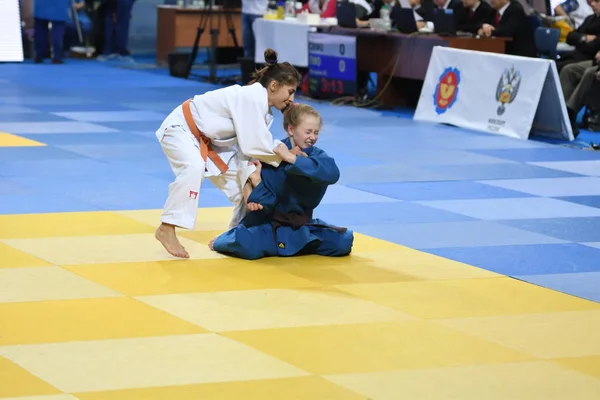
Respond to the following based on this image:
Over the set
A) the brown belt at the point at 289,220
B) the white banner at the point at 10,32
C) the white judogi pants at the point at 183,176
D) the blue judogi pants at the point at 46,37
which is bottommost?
the blue judogi pants at the point at 46,37

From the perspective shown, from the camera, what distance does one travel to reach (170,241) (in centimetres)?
771

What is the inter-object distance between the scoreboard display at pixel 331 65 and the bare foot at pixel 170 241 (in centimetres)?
1037

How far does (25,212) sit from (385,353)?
4413 mm

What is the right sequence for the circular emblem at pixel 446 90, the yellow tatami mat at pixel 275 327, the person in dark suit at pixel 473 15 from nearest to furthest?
the yellow tatami mat at pixel 275 327
the circular emblem at pixel 446 90
the person in dark suit at pixel 473 15

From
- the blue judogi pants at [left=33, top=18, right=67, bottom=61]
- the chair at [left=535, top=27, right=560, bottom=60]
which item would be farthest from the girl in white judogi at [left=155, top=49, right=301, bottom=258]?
the blue judogi pants at [left=33, top=18, right=67, bottom=61]

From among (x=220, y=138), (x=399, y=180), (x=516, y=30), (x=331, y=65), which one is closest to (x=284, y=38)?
(x=331, y=65)

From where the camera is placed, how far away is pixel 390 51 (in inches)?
699

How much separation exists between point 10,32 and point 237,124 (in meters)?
2.49

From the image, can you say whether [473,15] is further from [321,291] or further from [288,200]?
[321,291]

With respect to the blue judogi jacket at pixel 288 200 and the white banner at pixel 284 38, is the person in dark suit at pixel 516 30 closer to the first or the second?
the white banner at pixel 284 38

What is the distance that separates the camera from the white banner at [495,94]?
1431 centimetres

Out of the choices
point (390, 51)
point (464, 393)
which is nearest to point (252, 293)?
point (464, 393)

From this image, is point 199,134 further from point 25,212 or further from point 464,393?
point 464,393

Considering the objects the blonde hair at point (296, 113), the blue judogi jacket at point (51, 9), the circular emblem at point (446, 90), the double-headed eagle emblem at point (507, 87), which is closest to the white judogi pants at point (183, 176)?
the blonde hair at point (296, 113)
